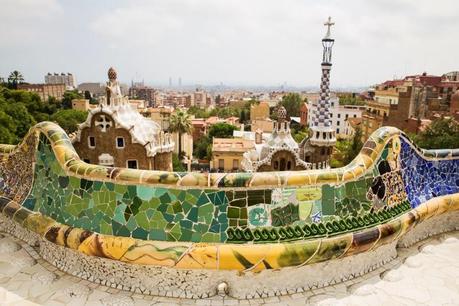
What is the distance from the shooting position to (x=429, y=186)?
5977mm

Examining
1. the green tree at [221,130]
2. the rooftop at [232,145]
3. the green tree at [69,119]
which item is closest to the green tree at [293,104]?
the green tree at [221,130]

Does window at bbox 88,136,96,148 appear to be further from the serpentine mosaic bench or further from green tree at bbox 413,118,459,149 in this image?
green tree at bbox 413,118,459,149

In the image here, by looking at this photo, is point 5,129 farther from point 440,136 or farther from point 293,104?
point 293,104

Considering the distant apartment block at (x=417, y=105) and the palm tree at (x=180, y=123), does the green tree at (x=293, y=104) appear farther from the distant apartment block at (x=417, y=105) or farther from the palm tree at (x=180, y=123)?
the palm tree at (x=180, y=123)

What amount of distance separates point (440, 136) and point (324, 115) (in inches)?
622

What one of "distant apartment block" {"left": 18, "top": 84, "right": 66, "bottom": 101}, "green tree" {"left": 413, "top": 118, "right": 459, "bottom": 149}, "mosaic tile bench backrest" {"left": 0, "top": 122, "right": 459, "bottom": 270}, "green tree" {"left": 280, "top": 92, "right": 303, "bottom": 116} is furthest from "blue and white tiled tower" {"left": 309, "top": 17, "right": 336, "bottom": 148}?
"distant apartment block" {"left": 18, "top": 84, "right": 66, "bottom": 101}

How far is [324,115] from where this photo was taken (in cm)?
1616

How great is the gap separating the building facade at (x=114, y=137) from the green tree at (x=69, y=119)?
102 ft

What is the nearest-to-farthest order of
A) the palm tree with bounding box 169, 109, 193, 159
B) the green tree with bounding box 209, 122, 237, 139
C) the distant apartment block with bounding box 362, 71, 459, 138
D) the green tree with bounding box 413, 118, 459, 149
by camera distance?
the green tree with bounding box 413, 118, 459, 149, the palm tree with bounding box 169, 109, 193, 159, the distant apartment block with bounding box 362, 71, 459, 138, the green tree with bounding box 209, 122, 237, 139

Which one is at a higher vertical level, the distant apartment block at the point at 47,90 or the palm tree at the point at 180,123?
the distant apartment block at the point at 47,90

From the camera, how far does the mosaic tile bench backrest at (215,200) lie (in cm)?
424

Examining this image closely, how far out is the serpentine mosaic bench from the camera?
4.20 meters

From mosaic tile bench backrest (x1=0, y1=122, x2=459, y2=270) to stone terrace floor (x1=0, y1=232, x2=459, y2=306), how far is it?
0.61 meters

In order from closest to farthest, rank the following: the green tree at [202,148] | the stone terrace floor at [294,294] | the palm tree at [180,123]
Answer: the stone terrace floor at [294,294]
the palm tree at [180,123]
the green tree at [202,148]
